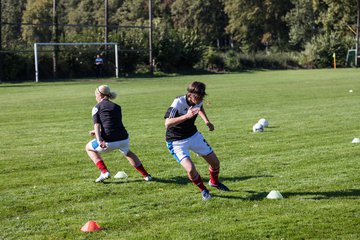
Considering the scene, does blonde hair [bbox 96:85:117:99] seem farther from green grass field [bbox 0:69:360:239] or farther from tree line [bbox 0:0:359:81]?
tree line [bbox 0:0:359:81]

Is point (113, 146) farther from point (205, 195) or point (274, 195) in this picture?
point (274, 195)

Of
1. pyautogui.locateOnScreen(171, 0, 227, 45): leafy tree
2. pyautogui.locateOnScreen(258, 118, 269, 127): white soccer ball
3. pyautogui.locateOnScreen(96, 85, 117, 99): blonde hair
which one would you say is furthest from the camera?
pyautogui.locateOnScreen(171, 0, 227, 45): leafy tree

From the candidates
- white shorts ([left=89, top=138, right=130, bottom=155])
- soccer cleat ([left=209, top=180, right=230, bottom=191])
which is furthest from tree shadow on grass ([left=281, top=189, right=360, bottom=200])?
white shorts ([left=89, top=138, right=130, bottom=155])

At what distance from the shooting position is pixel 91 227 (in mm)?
6531

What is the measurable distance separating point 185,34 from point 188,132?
48.2m

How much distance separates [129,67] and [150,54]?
90.2 inches

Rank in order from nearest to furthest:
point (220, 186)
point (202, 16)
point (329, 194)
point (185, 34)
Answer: point (329, 194) < point (220, 186) < point (185, 34) < point (202, 16)

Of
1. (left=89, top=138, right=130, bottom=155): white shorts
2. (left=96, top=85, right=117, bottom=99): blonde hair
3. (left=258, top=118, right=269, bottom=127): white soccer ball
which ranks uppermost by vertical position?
(left=96, top=85, right=117, bottom=99): blonde hair

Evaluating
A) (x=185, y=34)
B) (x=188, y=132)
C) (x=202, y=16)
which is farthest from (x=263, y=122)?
(x=202, y=16)

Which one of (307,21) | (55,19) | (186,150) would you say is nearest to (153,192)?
(186,150)

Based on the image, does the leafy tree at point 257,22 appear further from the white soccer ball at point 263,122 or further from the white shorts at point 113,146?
the white shorts at point 113,146

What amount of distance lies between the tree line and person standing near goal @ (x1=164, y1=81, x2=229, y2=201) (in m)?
30.2

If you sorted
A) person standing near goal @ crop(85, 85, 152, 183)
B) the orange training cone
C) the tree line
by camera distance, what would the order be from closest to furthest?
1. the orange training cone
2. person standing near goal @ crop(85, 85, 152, 183)
3. the tree line

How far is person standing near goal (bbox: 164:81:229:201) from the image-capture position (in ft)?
25.4
